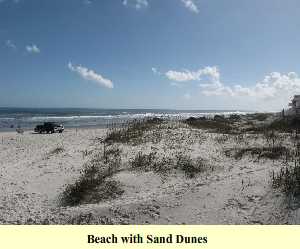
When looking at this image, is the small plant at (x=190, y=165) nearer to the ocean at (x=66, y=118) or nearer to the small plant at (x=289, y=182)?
the small plant at (x=289, y=182)

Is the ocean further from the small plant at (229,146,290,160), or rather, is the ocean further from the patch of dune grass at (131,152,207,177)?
the patch of dune grass at (131,152,207,177)

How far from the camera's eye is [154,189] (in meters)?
10.2

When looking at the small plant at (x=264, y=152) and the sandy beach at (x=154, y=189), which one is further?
the small plant at (x=264, y=152)

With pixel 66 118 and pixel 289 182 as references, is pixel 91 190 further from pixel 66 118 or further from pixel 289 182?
pixel 66 118

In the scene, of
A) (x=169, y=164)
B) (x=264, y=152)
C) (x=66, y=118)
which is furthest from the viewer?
(x=66, y=118)

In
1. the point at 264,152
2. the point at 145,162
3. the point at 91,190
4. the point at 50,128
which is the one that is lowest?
the point at 91,190

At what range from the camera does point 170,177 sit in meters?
11.4

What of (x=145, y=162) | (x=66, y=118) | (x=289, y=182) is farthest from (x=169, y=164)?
(x=66, y=118)

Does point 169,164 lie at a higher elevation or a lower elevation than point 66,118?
lower

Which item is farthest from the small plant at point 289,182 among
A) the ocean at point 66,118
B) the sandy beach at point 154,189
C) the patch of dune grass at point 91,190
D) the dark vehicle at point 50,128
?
the ocean at point 66,118

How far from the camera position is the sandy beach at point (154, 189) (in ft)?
25.8
